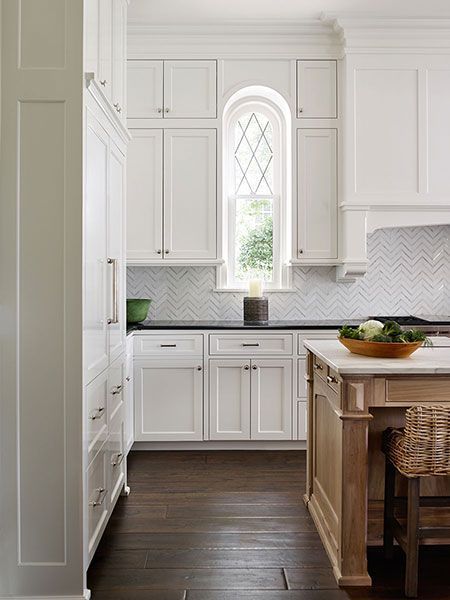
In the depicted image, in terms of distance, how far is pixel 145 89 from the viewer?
4184 millimetres

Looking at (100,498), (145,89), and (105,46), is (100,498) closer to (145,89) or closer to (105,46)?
(105,46)

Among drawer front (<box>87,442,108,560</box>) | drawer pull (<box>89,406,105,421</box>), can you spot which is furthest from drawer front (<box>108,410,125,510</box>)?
drawer pull (<box>89,406,105,421</box>)

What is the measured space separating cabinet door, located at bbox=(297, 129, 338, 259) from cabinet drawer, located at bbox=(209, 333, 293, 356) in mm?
725

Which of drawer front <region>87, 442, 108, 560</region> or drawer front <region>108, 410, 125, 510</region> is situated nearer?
drawer front <region>87, 442, 108, 560</region>

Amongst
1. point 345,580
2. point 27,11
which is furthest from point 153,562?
point 27,11

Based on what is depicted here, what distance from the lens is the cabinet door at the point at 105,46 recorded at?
2424mm

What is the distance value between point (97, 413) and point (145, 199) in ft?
7.30

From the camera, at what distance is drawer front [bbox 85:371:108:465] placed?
223cm

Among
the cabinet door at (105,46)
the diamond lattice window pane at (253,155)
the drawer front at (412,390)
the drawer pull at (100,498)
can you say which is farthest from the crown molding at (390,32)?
the drawer pull at (100,498)

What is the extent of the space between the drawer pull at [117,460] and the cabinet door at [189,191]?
1.69 metres

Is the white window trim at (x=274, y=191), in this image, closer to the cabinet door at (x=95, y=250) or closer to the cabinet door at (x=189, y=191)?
the cabinet door at (x=189, y=191)

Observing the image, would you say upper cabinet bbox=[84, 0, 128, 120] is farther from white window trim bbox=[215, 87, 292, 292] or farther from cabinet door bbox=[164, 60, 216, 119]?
white window trim bbox=[215, 87, 292, 292]

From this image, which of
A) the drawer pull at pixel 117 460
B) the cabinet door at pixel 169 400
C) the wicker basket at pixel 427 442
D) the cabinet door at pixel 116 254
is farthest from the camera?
the cabinet door at pixel 169 400

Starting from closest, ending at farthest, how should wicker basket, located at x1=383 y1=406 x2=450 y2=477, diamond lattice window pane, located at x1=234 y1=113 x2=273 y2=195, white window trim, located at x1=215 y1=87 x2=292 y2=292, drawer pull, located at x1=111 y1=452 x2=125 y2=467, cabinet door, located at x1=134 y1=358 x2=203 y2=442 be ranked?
wicker basket, located at x1=383 y1=406 x2=450 y2=477 → drawer pull, located at x1=111 y1=452 x2=125 y2=467 → cabinet door, located at x1=134 y1=358 x2=203 y2=442 → white window trim, located at x1=215 y1=87 x2=292 y2=292 → diamond lattice window pane, located at x1=234 y1=113 x2=273 y2=195
